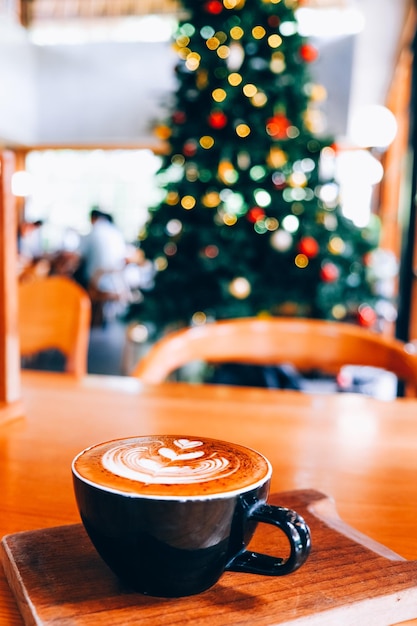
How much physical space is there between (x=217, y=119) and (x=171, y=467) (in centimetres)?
287

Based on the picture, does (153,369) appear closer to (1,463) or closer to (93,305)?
(1,463)

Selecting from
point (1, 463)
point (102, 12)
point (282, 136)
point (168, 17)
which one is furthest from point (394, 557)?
point (102, 12)

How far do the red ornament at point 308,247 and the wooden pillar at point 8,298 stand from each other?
2.34 m

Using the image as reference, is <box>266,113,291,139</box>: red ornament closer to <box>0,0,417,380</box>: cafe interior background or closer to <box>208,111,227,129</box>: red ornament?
<box>208,111,227,129</box>: red ornament

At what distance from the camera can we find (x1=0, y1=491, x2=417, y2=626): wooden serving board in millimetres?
323

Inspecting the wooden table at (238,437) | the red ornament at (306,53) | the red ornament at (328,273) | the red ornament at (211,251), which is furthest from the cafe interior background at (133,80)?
the wooden table at (238,437)

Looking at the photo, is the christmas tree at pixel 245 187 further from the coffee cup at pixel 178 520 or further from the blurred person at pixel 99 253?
the blurred person at pixel 99 253

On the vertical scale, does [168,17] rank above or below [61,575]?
above

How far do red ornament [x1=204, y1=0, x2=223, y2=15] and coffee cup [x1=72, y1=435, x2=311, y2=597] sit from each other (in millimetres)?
3079

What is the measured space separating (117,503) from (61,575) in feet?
0.28

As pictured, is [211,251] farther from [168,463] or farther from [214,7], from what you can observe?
[168,463]

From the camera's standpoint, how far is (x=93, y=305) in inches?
235

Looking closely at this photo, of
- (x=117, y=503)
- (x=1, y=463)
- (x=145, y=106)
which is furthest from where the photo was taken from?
(x=145, y=106)

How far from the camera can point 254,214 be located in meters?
3.03
